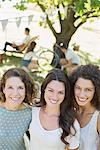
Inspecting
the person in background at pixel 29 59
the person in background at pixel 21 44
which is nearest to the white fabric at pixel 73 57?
the person in background at pixel 29 59

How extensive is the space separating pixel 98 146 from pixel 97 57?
37.5 ft

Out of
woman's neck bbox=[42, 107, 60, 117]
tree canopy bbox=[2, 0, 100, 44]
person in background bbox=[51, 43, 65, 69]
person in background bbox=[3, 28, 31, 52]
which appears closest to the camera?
woman's neck bbox=[42, 107, 60, 117]

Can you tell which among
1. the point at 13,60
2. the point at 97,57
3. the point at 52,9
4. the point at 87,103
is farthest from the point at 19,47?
the point at 87,103

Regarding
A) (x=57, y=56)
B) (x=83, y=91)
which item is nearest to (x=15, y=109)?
(x=83, y=91)

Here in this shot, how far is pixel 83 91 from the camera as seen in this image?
2.50 metres

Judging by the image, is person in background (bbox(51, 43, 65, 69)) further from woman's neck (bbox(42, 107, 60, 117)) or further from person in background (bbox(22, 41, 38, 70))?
woman's neck (bbox(42, 107, 60, 117))

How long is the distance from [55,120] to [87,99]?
0.92 feet

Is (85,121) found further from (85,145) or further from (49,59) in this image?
(49,59)

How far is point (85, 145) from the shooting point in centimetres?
255

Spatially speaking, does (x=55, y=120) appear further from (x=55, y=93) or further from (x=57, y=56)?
(x=57, y=56)

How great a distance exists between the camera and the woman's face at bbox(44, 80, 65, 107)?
2.48 meters

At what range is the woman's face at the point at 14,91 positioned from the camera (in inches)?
102

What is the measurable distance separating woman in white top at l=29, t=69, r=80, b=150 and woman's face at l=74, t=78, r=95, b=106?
0.22 ft

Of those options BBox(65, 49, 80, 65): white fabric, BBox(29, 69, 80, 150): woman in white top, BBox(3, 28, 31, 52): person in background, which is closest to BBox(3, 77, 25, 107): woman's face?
BBox(29, 69, 80, 150): woman in white top
